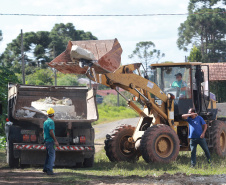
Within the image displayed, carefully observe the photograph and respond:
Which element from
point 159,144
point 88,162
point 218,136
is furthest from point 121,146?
point 218,136

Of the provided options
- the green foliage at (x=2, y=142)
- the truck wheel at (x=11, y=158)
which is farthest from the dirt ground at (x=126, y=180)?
the green foliage at (x=2, y=142)

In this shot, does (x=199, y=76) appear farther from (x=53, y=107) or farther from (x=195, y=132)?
(x=53, y=107)

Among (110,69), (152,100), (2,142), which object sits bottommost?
(2,142)

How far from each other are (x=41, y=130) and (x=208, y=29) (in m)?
64.8

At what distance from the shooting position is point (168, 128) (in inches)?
571

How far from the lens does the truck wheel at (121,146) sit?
1530cm

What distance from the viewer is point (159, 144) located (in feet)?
47.2

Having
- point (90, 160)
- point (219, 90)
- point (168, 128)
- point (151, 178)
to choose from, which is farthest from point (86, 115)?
point (219, 90)

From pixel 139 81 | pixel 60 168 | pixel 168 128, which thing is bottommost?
pixel 60 168

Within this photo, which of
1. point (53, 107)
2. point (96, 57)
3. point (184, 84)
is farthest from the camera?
point (184, 84)

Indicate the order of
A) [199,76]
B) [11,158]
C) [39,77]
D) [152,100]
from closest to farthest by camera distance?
[11,158], [152,100], [199,76], [39,77]

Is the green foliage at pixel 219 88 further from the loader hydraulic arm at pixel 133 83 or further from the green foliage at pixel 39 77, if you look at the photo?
the loader hydraulic arm at pixel 133 83

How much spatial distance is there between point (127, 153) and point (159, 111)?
164cm

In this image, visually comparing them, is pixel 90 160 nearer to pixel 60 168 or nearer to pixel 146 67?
pixel 60 168
